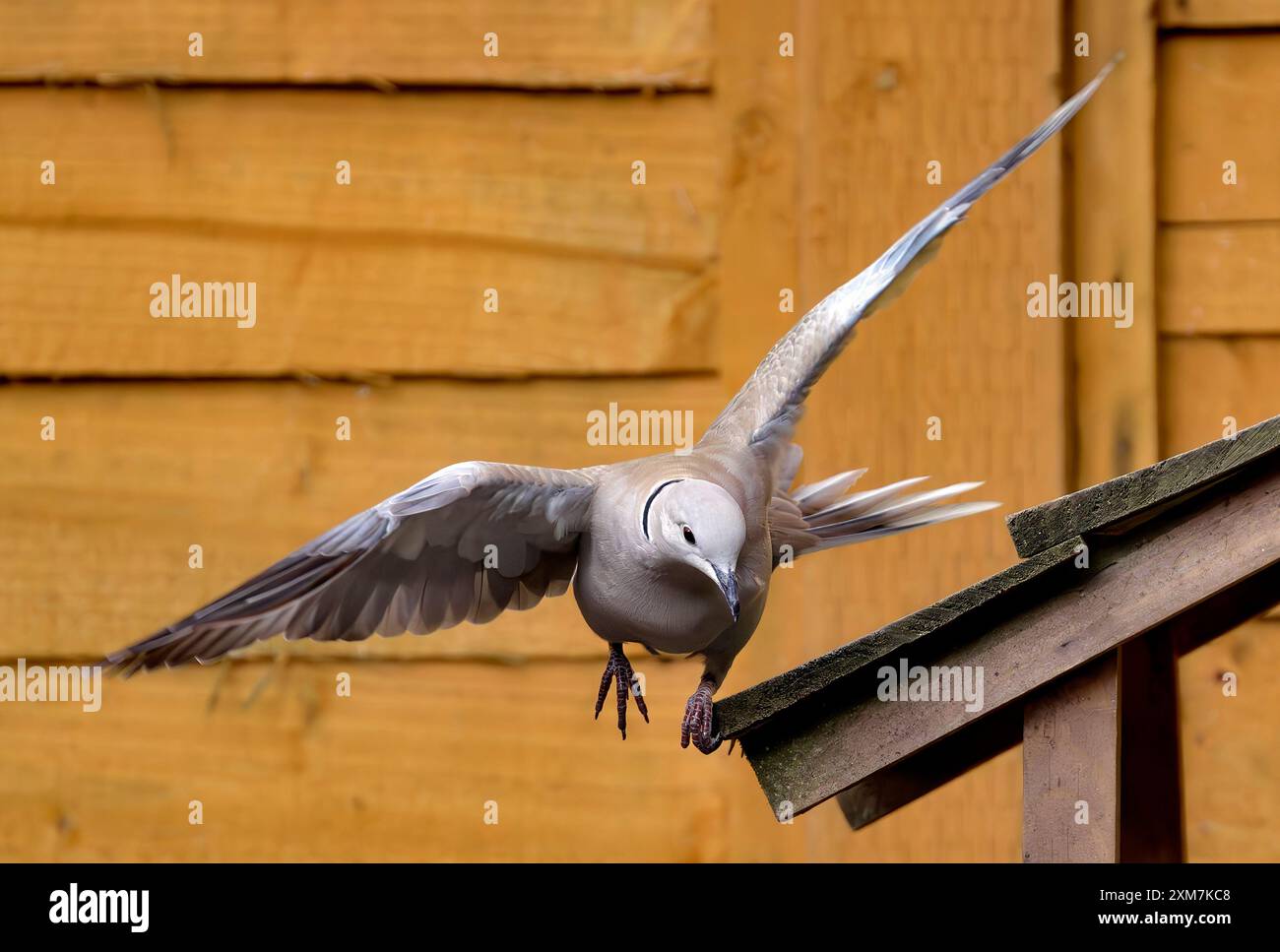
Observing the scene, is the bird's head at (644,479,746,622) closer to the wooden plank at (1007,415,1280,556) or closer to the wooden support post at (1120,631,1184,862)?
the wooden plank at (1007,415,1280,556)

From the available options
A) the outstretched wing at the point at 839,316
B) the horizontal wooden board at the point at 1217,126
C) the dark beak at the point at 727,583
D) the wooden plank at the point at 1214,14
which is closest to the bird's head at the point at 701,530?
the dark beak at the point at 727,583

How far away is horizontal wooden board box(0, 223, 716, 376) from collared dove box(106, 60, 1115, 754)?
20.4 inches

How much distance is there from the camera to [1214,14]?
7.54ft

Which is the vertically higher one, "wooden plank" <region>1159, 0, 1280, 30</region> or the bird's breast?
"wooden plank" <region>1159, 0, 1280, 30</region>

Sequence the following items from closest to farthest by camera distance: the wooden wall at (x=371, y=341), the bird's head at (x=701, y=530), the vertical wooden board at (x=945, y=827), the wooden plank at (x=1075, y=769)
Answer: the wooden plank at (x=1075, y=769) < the bird's head at (x=701, y=530) < the vertical wooden board at (x=945, y=827) < the wooden wall at (x=371, y=341)

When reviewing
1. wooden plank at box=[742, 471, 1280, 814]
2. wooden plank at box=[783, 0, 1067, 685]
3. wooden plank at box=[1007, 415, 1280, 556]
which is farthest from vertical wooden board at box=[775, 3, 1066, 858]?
wooden plank at box=[1007, 415, 1280, 556]

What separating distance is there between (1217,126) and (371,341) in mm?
1479

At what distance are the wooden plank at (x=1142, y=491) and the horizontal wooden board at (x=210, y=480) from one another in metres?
1.13

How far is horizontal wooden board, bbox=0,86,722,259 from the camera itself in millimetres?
2385

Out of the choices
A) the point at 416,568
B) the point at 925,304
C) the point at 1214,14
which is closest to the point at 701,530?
the point at 416,568

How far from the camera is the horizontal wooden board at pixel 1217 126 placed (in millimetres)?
2301

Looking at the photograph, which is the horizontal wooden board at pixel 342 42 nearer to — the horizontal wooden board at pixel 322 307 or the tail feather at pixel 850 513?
the horizontal wooden board at pixel 322 307

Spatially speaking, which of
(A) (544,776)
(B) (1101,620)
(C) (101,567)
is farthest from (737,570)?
(C) (101,567)

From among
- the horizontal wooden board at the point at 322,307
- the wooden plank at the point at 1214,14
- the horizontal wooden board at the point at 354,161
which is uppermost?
the wooden plank at the point at 1214,14
